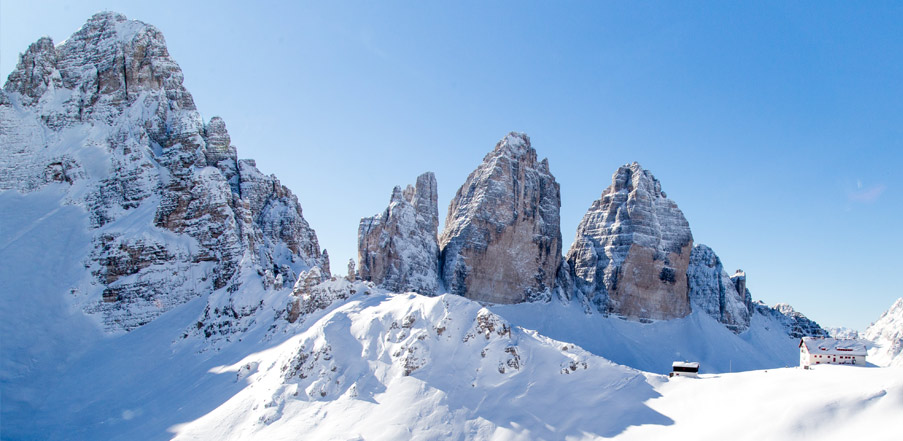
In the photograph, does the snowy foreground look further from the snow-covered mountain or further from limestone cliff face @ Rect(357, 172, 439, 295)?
limestone cliff face @ Rect(357, 172, 439, 295)

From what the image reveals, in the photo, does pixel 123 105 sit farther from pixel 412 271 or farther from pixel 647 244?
pixel 647 244

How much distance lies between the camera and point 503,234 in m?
103

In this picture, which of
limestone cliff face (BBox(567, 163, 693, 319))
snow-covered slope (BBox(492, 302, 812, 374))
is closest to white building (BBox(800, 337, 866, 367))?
snow-covered slope (BBox(492, 302, 812, 374))

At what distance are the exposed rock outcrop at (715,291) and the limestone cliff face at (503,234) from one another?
31382 millimetres

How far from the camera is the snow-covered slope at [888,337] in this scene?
122m

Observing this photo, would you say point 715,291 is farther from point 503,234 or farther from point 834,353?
point 834,353

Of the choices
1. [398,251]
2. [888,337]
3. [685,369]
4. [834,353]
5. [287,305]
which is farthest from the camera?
[888,337]

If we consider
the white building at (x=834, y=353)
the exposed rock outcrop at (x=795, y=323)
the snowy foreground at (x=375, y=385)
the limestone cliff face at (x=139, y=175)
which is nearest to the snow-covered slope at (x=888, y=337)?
the exposed rock outcrop at (x=795, y=323)

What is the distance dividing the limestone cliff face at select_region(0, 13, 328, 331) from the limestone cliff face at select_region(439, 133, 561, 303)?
24444mm

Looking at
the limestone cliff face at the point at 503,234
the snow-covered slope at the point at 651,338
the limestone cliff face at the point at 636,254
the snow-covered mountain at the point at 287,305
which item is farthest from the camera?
the limestone cliff face at the point at 636,254

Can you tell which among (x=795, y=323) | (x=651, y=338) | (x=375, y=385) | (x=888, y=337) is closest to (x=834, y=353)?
(x=375, y=385)

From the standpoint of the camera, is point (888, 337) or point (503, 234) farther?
point (888, 337)

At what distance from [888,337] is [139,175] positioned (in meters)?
150

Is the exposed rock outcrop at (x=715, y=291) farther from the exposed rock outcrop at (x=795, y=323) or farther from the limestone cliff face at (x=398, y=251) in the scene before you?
the limestone cliff face at (x=398, y=251)
